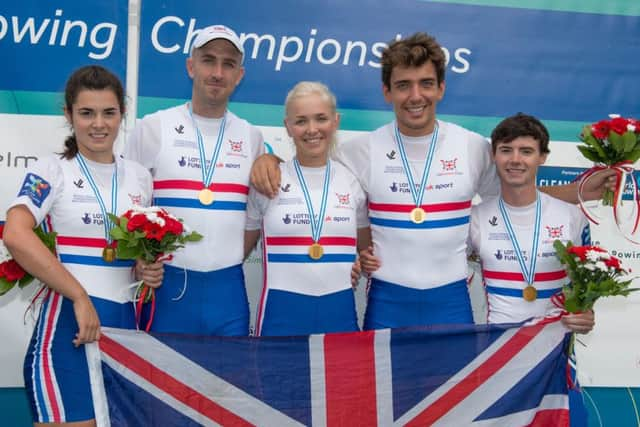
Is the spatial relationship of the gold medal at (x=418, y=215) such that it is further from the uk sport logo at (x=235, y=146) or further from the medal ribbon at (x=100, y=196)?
the medal ribbon at (x=100, y=196)

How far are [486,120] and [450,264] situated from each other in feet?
4.83

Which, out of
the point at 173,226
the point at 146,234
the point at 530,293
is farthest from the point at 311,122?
the point at 530,293

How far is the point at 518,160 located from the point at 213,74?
1501mm

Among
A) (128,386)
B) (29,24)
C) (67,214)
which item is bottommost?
(128,386)

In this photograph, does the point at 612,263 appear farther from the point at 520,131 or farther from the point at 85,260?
the point at 85,260

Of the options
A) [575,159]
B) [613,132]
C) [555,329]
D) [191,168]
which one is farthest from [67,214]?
[575,159]

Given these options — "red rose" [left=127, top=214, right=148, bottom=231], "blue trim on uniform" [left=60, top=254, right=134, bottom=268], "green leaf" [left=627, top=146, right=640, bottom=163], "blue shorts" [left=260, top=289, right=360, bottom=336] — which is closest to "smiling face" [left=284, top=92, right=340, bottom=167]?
"blue shorts" [left=260, top=289, right=360, bottom=336]

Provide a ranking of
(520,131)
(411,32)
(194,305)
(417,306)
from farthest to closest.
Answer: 1. (411,32)
2. (520,131)
3. (417,306)
4. (194,305)

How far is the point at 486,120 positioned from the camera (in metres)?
4.37

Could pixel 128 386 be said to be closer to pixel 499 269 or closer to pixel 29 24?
pixel 499 269

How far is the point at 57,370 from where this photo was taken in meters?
2.65

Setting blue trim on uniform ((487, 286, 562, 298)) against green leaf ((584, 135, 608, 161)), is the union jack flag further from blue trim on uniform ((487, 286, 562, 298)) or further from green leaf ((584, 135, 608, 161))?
green leaf ((584, 135, 608, 161))

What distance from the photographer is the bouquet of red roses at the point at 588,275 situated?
2881 millimetres

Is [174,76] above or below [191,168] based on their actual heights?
above
